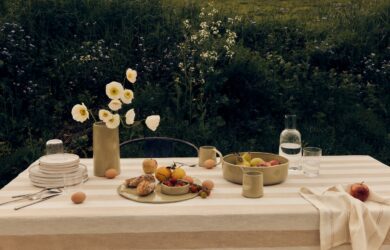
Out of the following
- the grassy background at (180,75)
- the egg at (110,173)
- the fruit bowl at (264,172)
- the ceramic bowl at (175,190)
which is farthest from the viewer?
the grassy background at (180,75)

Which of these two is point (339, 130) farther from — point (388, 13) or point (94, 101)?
point (94, 101)

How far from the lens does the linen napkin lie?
1868 mm

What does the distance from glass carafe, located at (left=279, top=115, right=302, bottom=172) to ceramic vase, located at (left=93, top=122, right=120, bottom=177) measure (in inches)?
30.7

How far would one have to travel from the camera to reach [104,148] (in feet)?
7.60

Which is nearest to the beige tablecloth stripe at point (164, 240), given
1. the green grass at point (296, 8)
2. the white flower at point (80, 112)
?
the white flower at point (80, 112)

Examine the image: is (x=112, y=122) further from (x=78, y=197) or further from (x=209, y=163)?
(x=209, y=163)

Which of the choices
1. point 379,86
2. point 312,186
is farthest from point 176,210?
point 379,86

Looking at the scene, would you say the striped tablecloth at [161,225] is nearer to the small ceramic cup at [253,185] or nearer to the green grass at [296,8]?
the small ceramic cup at [253,185]

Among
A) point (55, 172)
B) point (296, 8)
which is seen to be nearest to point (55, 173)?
point (55, 172)

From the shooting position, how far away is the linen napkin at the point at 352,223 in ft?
6.13

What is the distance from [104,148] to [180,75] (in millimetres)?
2694

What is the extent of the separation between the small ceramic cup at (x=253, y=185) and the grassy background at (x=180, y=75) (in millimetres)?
2542

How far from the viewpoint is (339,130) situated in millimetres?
5156

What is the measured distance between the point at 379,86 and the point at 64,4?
357 centimetres
